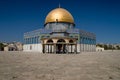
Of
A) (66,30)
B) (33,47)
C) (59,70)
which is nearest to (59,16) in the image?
(66,30)

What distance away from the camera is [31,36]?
66.3 metres

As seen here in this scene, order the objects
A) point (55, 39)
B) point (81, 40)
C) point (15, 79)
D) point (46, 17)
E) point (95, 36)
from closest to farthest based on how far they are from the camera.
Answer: point (15, 79) → point (55, 39) → point (81, 40) → point (46, 17) → point (95, 36)

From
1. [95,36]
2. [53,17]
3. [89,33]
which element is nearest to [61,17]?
[53,17]

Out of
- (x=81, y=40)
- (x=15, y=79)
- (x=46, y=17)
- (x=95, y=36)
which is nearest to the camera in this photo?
(x=15, y=79)

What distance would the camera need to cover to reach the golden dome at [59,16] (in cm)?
6031

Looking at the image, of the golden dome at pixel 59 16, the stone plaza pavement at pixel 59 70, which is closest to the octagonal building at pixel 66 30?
the golden dome at pixel 59 16

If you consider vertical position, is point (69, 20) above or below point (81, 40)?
above

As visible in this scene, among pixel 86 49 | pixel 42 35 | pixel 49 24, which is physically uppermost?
pixel 49 24

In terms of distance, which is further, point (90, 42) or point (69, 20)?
point (90, 42)

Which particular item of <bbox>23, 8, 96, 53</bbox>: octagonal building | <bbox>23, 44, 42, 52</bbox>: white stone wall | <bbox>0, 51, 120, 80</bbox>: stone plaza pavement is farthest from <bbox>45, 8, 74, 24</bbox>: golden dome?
<bbox>0, 51, 120, 80</bbox>: stone plaza pavement

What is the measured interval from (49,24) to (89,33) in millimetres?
17081

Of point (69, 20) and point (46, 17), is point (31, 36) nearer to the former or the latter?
point (46, 17)

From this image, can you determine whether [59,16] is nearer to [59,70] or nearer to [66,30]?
[66,30]

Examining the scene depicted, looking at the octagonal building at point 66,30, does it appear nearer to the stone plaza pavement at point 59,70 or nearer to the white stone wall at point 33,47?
the white stone wall at point 33,47
